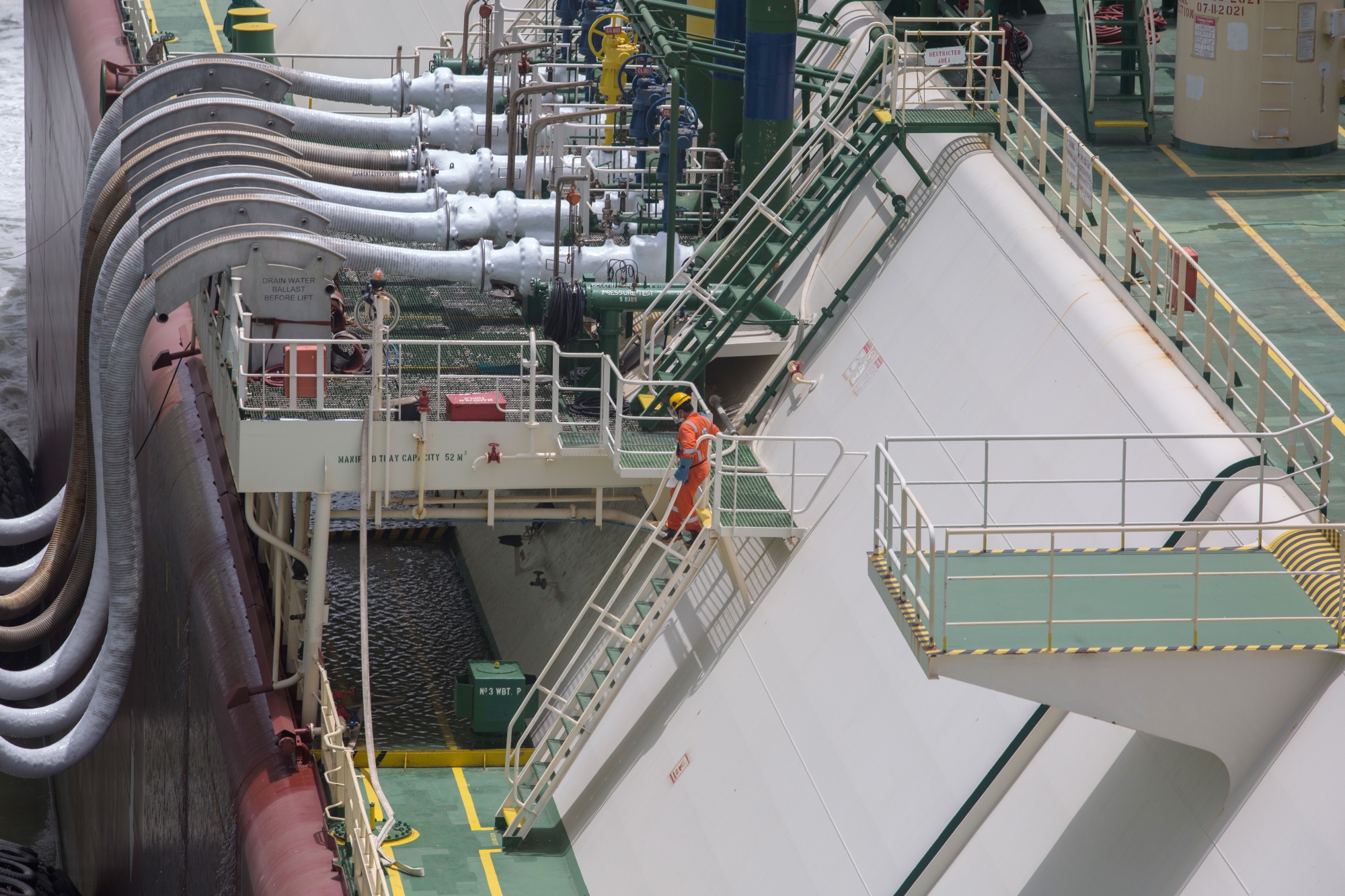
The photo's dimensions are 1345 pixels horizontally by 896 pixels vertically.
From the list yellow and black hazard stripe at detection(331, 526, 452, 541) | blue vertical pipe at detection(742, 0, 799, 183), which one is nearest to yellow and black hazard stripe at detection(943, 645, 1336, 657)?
blue vertical pipe at detection(742, 0, 799, 183)

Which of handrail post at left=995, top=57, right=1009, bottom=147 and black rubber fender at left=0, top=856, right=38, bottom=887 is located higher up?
handrail post at left=995, top=57, right=1009, bottom=147

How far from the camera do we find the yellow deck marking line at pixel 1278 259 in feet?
56.7

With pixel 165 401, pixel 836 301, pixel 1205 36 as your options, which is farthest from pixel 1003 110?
pixel 165 401

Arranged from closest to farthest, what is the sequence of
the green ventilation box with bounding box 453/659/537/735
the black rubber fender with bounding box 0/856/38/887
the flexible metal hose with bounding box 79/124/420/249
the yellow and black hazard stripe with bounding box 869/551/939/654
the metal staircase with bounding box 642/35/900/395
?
the yellow and black hazard stripe with bounding box 869/551/939/654, the metal staircase with bounding box 642/35/900/395, the green ventilation box with bounding box 453/659/537/735, the flexible metal hose with bounding box 79/124/420/249, the black rubber fender with bounding box 0/856/38/887

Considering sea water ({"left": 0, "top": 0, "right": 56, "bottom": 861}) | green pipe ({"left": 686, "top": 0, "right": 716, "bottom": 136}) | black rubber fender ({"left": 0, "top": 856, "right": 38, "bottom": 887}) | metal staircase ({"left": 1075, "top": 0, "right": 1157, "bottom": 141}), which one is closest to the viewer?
metal staircase ({"left": 1075, "top": 0, "right": 1157, "bottom": 141})

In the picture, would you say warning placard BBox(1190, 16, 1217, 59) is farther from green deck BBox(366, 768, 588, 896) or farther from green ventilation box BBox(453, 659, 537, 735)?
green deck BBox(366, 768, 588, 896)

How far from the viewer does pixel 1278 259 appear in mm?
18828

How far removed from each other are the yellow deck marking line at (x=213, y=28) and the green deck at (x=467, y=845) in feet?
72.1

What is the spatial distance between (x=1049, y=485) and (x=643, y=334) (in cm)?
667

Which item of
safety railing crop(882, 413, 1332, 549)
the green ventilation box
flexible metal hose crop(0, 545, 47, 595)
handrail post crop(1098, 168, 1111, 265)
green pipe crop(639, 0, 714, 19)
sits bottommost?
flexible metal hose crop(0, 545, 47, 595)

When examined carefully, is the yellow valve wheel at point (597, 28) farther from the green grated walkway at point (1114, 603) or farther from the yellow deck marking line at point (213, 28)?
the green grated walkway at point (1114, 603)

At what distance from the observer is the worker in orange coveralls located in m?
16.9

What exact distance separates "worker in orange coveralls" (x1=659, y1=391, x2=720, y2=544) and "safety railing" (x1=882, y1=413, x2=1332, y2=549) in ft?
6.89

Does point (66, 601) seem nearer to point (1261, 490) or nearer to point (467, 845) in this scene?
point (467, 845)
